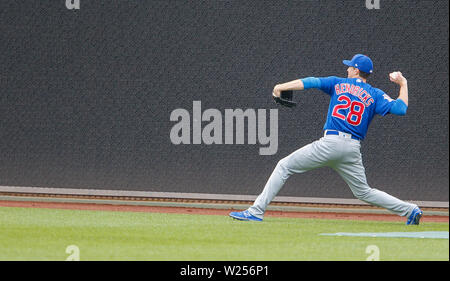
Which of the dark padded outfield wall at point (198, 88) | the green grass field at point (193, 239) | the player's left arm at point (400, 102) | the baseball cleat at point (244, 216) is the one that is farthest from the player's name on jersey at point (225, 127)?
the player's left arm at point (400, 102)

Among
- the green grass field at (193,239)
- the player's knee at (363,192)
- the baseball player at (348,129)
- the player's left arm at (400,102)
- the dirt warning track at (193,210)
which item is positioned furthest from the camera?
the dirt warning track at (193,210)

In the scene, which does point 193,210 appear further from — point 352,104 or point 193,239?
point 193,239

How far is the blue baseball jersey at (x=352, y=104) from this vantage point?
8.28 metres

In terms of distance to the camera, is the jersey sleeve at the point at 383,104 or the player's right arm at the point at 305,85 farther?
the jersey sleeve at the point at 383,104

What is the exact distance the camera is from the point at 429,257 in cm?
612

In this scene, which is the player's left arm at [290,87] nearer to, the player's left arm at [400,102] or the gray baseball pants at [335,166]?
the gray baseball pants at [335,166]

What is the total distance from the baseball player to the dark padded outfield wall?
4.73ft

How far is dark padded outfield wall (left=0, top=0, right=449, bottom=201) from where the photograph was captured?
384 inches

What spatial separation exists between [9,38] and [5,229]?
357cm

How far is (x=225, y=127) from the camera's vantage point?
399 inches

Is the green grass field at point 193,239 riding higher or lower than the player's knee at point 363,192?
lower

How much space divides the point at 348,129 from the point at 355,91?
0.38 metres

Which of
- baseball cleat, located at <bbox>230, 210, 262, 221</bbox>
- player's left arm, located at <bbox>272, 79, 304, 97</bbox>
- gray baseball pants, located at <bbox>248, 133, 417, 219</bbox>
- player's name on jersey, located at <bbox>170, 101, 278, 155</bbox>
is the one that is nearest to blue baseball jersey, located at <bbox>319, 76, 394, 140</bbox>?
gray baseball pants, located at <bbox>248, 133, 417, 219</bbox>
